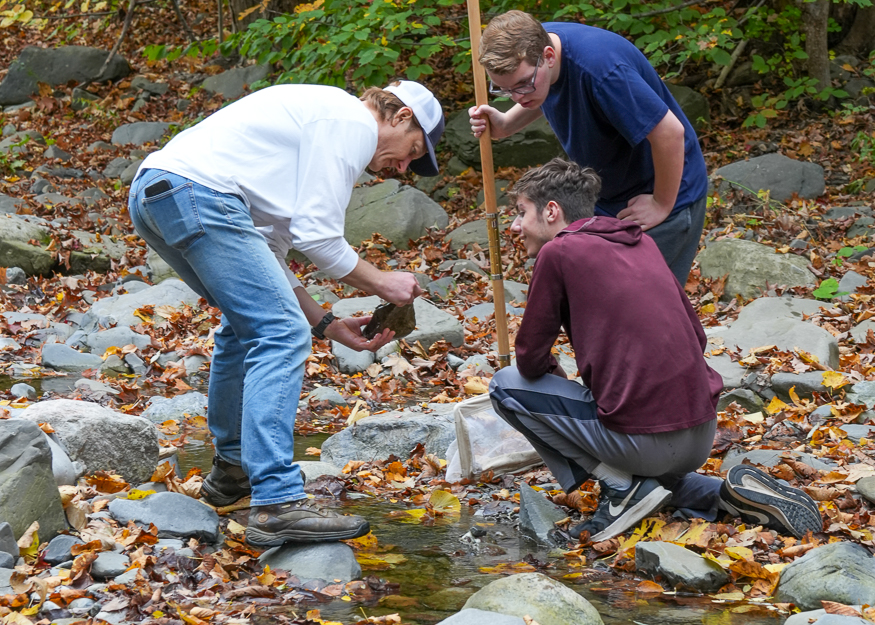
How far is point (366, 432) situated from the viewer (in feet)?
15.1

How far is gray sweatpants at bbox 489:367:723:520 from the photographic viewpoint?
3.36m

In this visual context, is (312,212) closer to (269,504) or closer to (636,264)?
(269,504)

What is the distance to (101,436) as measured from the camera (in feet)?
→ 12.3

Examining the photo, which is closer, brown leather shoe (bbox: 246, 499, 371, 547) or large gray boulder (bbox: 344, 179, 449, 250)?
brown leather shoe (bbox: 246, 499, 371, 547)

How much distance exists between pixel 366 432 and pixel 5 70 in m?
15.6

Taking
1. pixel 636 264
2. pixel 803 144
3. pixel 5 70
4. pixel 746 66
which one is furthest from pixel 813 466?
pixel 5 70

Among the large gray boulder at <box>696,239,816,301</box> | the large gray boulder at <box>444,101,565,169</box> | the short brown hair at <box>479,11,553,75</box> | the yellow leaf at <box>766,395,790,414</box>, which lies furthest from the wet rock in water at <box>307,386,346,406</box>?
the large gray boulder at <box>444,101,565,169</box>

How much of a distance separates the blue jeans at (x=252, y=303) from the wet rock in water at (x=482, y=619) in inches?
33.4

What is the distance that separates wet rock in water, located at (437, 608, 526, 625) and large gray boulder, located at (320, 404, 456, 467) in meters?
2.11

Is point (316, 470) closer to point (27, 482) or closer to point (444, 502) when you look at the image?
point (444, 502)

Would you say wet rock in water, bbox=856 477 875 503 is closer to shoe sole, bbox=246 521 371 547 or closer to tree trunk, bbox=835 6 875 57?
shoe sole, bbox=246 521 371 547

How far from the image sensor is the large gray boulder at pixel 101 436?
3.72m

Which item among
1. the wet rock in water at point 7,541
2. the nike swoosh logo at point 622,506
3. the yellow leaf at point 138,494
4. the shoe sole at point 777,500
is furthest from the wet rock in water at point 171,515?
the shoe sole at point 777,500

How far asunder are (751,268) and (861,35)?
696cm
